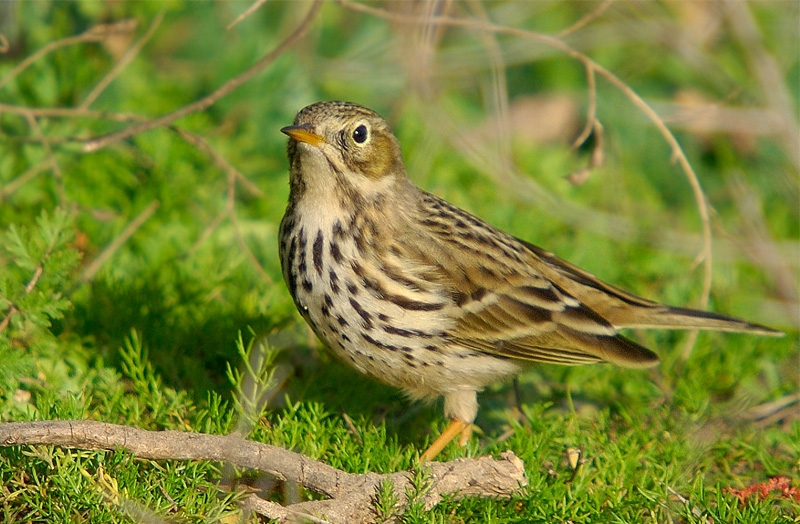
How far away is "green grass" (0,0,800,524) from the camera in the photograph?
A: 4461 mm

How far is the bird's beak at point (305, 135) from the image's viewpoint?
463 centimetres

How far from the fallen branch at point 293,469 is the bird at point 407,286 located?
553 mm

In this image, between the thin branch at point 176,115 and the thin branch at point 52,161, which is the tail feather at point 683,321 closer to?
the thin branch at point 176,115

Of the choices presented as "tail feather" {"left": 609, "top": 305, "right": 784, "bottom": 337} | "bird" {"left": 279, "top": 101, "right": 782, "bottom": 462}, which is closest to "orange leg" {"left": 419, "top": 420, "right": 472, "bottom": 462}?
"bird" {"left": 279, "top": 101, "right": 782, "bottom": 462}

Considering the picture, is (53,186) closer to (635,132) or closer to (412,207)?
(412,207)

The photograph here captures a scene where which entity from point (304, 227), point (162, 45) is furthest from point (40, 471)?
point (162, 45)

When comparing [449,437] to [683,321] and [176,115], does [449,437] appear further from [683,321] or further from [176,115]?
[176,115]

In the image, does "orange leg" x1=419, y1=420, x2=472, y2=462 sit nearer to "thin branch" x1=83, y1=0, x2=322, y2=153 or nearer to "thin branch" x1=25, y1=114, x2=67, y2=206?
"thin branch" x1=83, y1=0, x2=322, y2=153


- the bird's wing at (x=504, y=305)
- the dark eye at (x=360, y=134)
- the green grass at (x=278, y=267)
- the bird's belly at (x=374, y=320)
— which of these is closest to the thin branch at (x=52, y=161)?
the green grass at (x=278, y=267)

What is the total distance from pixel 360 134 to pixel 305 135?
0.31 metres

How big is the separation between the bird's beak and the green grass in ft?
3.32

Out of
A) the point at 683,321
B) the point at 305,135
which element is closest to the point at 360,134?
the point at 305,135

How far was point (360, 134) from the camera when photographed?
15.9 ft

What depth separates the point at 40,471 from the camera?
4.04 m
